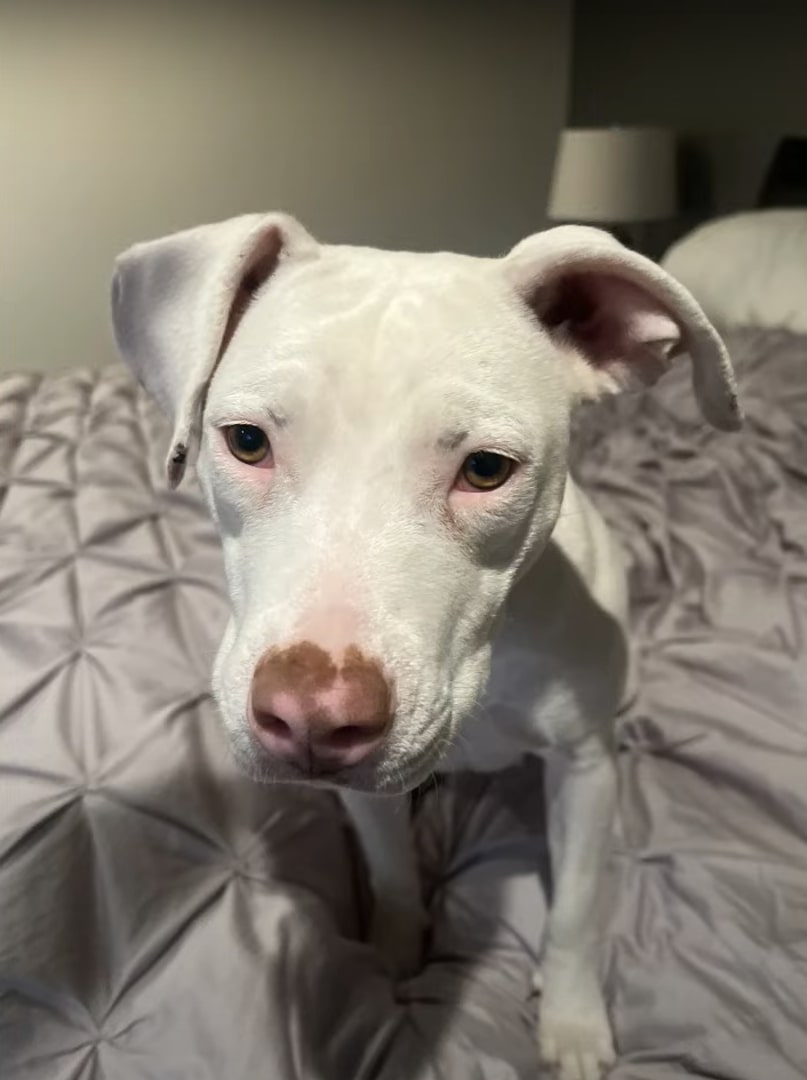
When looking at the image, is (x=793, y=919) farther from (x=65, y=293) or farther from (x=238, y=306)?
(x=65, y=293)

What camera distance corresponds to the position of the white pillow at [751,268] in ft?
9.11

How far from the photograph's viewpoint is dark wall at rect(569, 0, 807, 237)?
3.45 meters

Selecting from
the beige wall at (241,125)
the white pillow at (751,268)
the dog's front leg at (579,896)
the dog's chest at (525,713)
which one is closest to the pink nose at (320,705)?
the dog's chest at (525,713)

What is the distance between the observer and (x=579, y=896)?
3.72 feet

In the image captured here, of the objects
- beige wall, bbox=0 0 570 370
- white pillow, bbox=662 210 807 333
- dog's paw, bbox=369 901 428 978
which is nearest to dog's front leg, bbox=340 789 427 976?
dog's paw, bbox=369 901 428 978

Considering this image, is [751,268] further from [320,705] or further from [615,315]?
[320,705]

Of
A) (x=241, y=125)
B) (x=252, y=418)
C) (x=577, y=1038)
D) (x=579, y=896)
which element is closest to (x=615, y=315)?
(x=252, y=418)

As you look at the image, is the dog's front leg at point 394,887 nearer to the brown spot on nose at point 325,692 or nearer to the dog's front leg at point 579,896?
the dog's front leg at point 579,896

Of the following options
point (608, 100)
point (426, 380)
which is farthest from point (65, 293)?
point (426, 380)

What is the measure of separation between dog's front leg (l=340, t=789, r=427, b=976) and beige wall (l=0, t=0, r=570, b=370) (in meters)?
2.60

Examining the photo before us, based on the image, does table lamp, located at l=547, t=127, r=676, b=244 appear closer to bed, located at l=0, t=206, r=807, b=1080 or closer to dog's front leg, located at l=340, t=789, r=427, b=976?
bed, located at l=0, t=206, r=807, b=1080

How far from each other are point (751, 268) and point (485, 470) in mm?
2405

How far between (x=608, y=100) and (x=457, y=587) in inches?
145

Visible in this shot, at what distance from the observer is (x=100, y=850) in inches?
42.5
